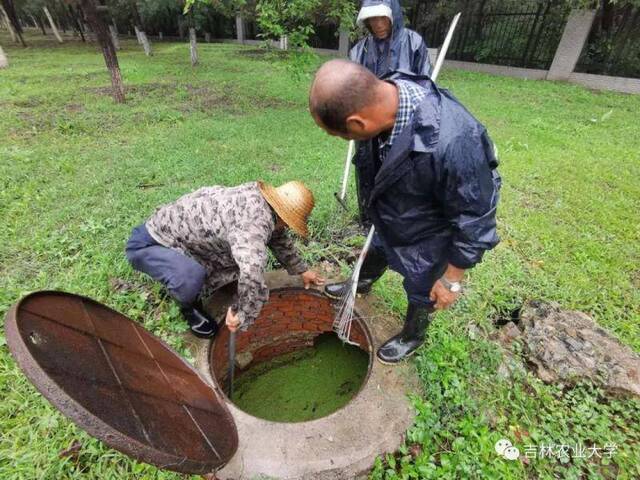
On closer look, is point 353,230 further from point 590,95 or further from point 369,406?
point 590,95

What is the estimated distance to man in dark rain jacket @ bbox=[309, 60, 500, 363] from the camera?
128cm

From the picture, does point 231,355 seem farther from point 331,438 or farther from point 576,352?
point 576,352

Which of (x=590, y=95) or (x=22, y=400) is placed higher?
(x=590, y=95)

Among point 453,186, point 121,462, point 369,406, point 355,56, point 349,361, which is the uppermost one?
point 355,56

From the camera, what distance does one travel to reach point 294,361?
3.12 m

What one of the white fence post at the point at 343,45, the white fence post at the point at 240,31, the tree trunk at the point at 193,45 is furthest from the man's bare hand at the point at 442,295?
the white fence post at the point at 240,31

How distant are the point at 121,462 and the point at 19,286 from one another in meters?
1.73

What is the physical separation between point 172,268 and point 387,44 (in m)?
2.29

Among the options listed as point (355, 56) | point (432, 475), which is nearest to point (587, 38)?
point (355, 56)

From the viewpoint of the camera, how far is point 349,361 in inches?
114

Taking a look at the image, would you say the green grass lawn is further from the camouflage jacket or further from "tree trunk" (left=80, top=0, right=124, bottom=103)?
the camouflage jacket

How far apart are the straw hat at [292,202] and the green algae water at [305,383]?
1.29 metres

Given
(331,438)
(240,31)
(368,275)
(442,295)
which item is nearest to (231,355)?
(331,438)

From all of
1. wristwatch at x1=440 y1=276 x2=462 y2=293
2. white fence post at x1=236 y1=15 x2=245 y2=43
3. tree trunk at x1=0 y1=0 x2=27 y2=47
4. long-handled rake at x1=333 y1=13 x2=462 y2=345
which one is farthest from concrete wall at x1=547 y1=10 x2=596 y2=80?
tree trunk at x1=0 y1=0 x2=27 y2=47
